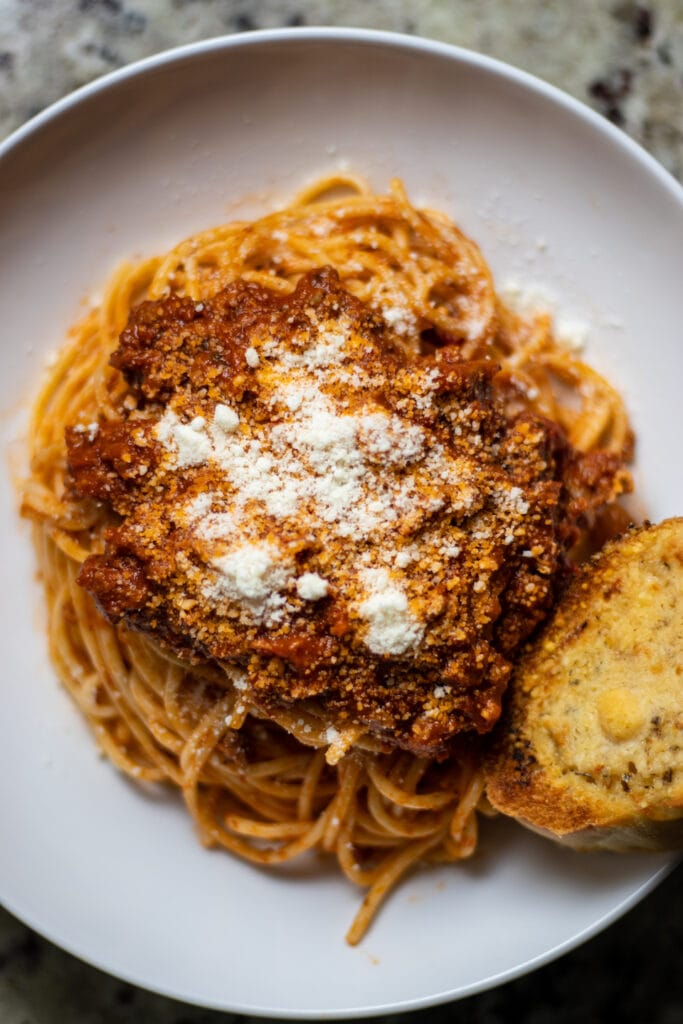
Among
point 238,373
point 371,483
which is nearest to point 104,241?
point 238,373

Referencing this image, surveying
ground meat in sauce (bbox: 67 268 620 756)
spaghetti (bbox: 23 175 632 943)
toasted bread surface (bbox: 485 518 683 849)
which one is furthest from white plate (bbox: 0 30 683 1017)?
ground meat in sauce (bbox: 67 268 620 756)

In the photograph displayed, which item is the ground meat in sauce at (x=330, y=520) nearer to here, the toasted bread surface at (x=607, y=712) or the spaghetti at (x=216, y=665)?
the toasted bread surface at (x=607, y=712)

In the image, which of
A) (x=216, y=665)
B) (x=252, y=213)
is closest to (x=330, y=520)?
(x=216, y=665)

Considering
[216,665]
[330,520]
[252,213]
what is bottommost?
[216,665]

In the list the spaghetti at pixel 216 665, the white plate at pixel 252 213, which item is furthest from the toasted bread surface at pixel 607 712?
the white plate at pixel 252 213

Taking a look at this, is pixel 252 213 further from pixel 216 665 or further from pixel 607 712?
pixel 607 712

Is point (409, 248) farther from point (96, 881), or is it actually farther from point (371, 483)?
point (96, 881)

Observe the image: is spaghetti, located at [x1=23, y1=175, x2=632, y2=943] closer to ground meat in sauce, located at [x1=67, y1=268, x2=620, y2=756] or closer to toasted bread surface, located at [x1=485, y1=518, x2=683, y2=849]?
toasted bread surface, located at [x1=485, y1=518, x2=683, y2=849]
